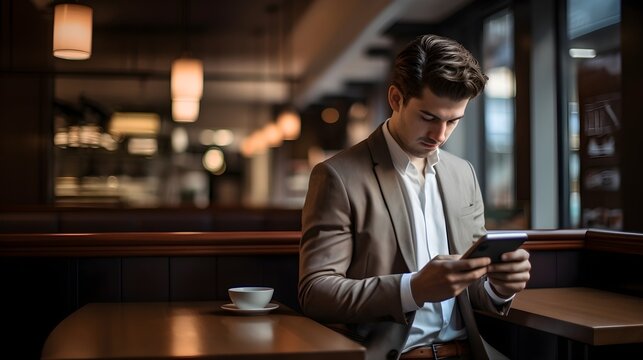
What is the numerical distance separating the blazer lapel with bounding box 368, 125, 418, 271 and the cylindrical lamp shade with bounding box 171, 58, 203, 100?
422 cm

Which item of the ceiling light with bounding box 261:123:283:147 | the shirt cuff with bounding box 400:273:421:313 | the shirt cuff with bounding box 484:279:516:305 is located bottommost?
the shirt cuff with bounding box 484:279:516:305

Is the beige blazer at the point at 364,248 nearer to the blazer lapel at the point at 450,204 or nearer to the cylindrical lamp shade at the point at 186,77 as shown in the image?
the blazer lapel at the point at 450,204

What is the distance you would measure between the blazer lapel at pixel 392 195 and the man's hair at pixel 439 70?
7.3 inches

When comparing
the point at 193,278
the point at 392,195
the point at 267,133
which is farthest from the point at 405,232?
the point at 267,133

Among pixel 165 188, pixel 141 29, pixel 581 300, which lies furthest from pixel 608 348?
pixel 165 188

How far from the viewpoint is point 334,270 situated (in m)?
2.05

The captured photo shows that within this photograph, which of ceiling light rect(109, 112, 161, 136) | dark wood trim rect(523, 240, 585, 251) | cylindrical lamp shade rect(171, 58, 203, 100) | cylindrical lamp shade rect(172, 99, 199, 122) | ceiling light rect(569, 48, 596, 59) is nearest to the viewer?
dark wood trim rect(523, 240, 585, 251)

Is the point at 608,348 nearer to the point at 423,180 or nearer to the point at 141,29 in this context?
the point at 423,180

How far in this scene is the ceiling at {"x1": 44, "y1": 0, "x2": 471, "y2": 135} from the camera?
8312 mm

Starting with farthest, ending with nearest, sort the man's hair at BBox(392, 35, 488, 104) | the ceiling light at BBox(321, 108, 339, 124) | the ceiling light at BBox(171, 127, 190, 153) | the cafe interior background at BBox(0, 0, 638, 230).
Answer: the ceiling light at BBox(321, 108, 339, 124) < the ceiling light at BBox(171, 127, 190, 153) < the cafe interior background at BBox(0, 0, 638, 230) < the man's hair at BBox(392, 35, 488, 104)

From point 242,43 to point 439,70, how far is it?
396 inches

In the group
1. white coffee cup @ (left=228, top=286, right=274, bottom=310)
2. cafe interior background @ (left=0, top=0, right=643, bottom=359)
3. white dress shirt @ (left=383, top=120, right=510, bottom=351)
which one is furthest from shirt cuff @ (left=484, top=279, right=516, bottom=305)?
white coffee cup @ (left=228, top=286, right=274, bottom=310)

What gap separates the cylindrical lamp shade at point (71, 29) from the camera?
4.71m

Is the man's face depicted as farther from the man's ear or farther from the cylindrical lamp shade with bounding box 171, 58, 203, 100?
the cylindrical lamp shade with bounding box 171, 58, 203, 100
